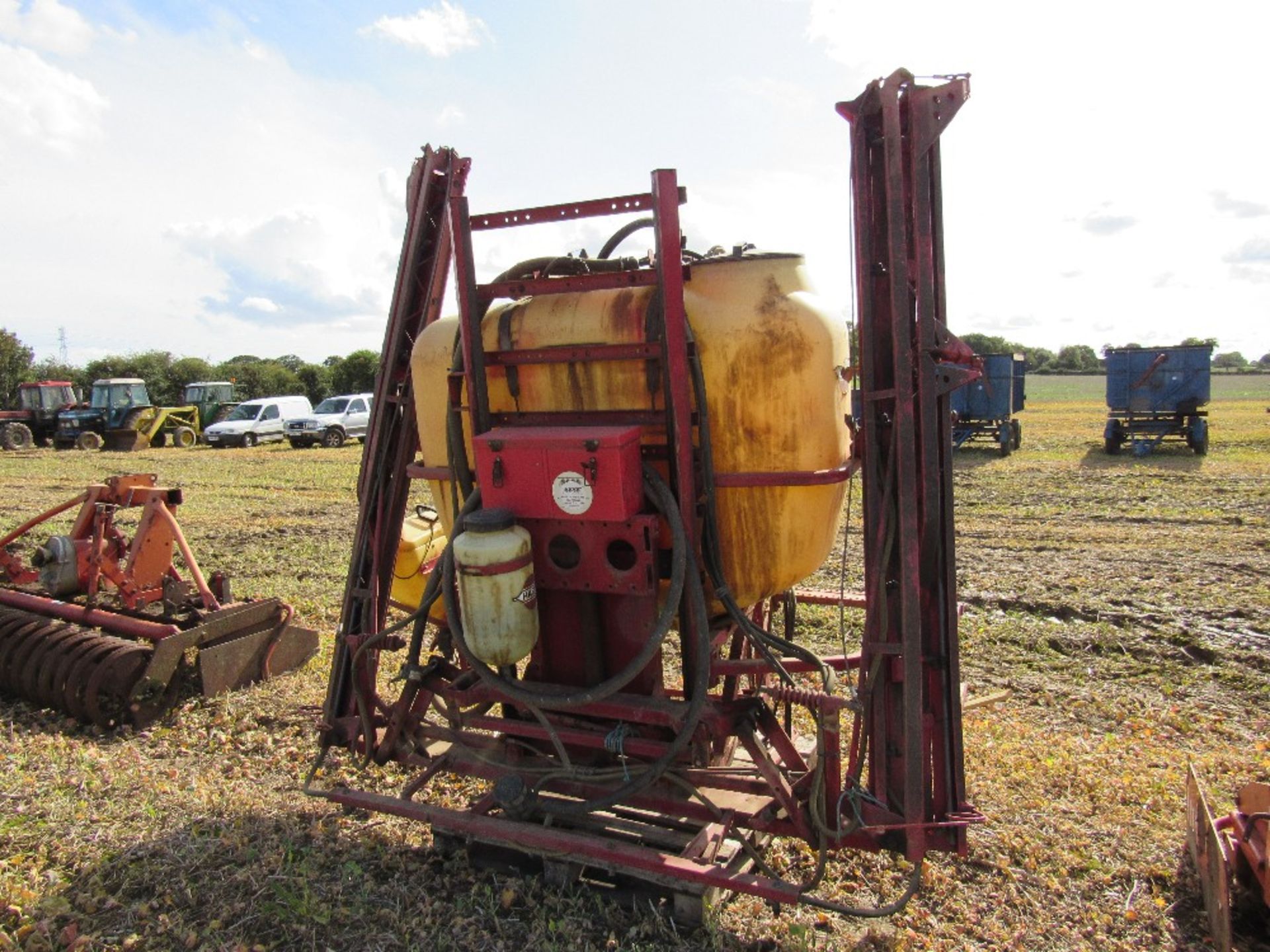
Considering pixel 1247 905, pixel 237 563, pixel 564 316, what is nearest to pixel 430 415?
pixel 564 316

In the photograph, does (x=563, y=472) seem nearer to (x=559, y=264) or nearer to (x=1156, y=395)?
(x=559, y=264)

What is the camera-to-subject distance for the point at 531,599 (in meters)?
3.19

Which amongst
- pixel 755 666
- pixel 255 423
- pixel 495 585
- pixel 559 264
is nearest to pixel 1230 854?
pixel 755 666

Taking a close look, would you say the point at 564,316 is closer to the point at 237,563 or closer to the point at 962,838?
the point at 962,838

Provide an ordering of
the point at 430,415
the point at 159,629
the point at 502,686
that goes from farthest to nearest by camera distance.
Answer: the point at 159,629 → the point at 430,415 → the point at 502,686

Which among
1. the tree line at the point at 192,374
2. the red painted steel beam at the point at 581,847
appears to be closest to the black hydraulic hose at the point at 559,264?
the red painted steel beam at the point at 581,847

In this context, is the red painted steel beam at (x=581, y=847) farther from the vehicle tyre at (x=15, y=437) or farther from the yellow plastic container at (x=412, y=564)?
the vehicle tyre at (x=15, y=437)

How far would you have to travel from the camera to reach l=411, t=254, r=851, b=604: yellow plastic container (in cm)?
308

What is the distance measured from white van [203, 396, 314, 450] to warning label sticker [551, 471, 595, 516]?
24.6m

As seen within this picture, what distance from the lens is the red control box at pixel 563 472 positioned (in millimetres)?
3047

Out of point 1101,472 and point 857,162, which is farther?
point 1101,472

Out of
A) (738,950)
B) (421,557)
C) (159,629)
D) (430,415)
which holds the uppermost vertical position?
(430,415)

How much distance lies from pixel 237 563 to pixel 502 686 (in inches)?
273

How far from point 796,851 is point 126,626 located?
4.43 m
